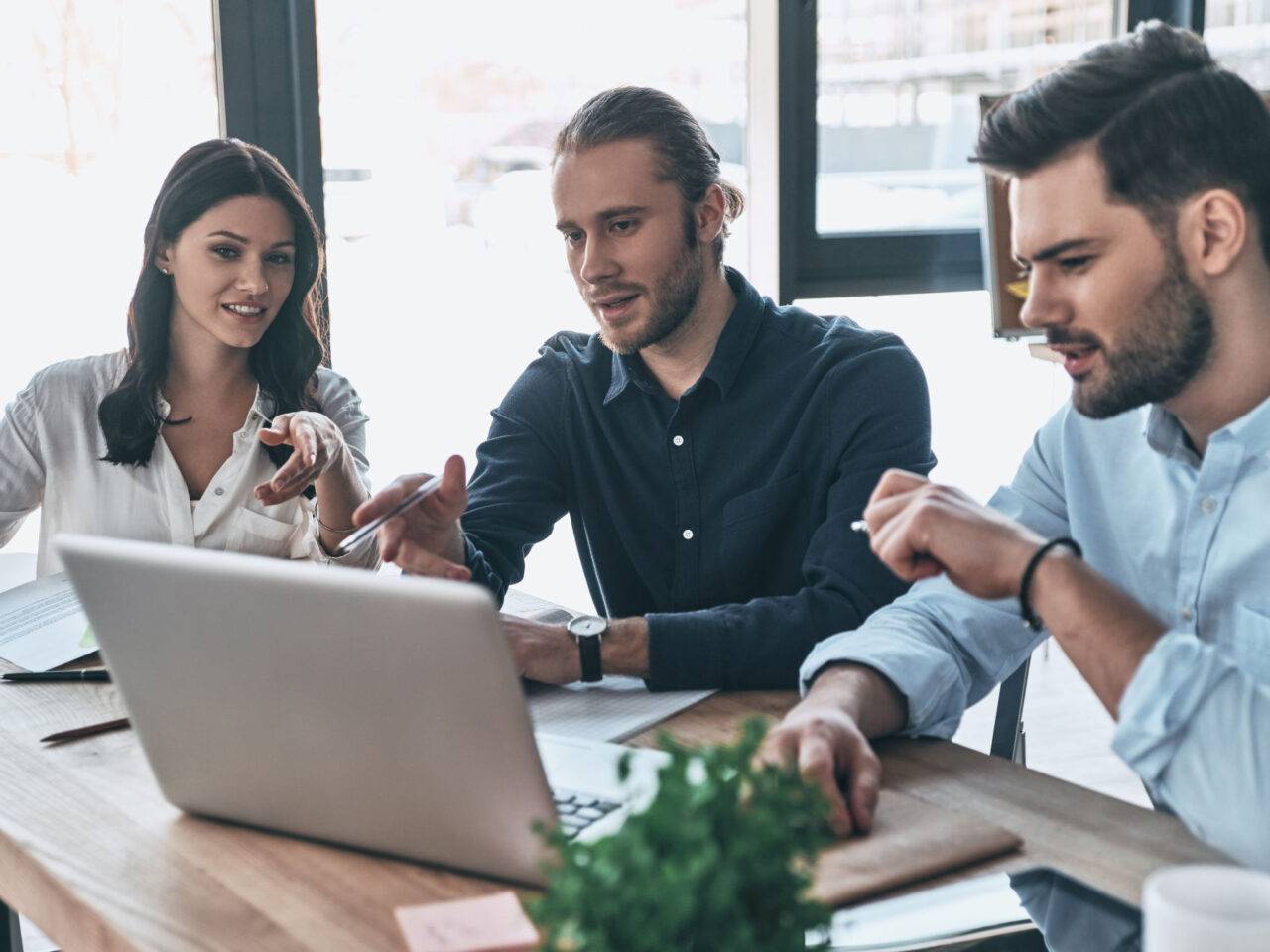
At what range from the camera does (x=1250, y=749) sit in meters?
0.98

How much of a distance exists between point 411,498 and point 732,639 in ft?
1.15

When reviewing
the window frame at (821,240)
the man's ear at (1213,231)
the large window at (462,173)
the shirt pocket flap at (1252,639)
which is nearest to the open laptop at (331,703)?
the shirt pocket flap at (1252,639)

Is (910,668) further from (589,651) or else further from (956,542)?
(589,651)

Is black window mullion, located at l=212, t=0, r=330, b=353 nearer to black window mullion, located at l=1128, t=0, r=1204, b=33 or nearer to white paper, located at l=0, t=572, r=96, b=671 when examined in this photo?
white paper, located at l=0, t=572, r=96, b=671

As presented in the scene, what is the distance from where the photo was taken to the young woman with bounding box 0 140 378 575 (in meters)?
1.93

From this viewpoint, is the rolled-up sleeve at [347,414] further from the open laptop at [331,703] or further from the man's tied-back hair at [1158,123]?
the man's tied-back hair at [1158,123]

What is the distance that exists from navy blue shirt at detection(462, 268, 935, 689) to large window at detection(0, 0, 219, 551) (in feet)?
4.59

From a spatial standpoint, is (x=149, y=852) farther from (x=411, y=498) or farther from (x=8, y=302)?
(x=8, y=302)

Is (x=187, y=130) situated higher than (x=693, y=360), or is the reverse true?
(x=187, y=130)

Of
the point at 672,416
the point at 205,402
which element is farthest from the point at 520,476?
the point at 205,402

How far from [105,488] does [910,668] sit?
4.06 ft

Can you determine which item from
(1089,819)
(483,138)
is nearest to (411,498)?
→ (1089,819)

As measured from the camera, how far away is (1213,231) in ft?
3.97

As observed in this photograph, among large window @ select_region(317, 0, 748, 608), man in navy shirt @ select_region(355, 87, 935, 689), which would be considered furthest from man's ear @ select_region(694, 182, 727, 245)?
large window @ select_region(317, 0, 748, 608)
